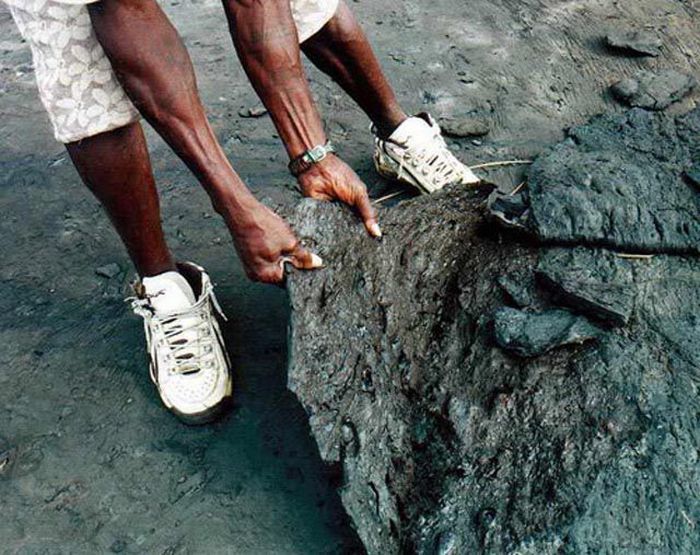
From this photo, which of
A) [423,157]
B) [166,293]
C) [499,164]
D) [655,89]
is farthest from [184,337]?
[655,89]

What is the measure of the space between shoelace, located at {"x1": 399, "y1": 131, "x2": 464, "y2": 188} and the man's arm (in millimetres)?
658

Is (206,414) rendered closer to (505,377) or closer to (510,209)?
(505,377)

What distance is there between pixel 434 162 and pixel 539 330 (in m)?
1.14

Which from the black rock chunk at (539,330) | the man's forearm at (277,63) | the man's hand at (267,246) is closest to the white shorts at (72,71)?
the man's forearm at (277,63)

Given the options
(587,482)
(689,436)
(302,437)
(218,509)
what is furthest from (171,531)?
(689,436)

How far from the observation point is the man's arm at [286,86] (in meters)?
1.88

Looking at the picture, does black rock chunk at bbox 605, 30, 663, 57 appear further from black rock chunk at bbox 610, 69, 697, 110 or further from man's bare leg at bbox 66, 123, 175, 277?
man's bare leg at bbox 66, 123, 175, 277

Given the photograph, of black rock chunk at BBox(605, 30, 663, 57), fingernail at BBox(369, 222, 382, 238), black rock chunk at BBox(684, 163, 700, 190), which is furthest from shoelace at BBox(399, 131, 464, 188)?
black rock chunk at BBox(605, 30, 663, 57)

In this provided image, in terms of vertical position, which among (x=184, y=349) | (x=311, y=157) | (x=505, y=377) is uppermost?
(x=311, y=157)

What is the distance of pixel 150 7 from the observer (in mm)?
1701

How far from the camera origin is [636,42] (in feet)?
11.5

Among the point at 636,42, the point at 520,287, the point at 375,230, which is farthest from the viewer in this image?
the point at 636,42

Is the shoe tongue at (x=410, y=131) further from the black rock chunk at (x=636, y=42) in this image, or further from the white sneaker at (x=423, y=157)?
the black rock chunk at (x=636, y=42)

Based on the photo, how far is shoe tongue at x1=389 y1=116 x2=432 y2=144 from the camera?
263cm
